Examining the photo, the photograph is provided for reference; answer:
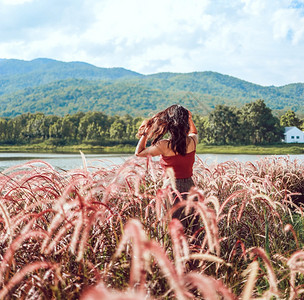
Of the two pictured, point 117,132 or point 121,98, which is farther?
point 121,98

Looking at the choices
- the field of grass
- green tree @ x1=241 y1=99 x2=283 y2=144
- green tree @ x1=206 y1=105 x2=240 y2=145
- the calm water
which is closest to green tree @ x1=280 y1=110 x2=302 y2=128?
green tree @ x1=241 y1=99 x2=283 y2=144

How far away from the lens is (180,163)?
286 cm

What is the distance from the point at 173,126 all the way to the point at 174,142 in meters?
0.15

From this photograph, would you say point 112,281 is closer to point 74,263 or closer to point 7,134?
point 74,263

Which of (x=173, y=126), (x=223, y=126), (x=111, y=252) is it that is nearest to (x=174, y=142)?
(x=173, y=126)

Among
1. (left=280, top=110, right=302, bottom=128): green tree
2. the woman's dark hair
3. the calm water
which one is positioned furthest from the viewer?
(left=280, top=110, right=302, bottom=128): green tree

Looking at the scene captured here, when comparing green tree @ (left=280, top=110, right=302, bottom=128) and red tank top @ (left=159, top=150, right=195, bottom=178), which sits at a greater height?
green tree @ (left=280, top=110, right=302, bottom=128)

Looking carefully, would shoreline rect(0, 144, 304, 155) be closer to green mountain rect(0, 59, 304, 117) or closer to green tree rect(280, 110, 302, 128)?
green tree rect(280, 110, 302, 128)

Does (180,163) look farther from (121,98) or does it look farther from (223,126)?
(121,98)

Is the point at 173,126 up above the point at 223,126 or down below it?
below

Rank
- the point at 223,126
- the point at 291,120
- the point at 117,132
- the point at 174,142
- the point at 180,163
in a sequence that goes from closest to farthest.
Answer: the point at 174,142 → the point at 180,163 → the point at 223,126 → the point at 117,132 → the point at 291,120

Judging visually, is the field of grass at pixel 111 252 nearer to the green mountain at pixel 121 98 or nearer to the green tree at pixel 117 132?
the green tree at pixel 117 132

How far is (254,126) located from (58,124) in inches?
1453

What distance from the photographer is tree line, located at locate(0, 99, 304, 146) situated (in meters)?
50.5
